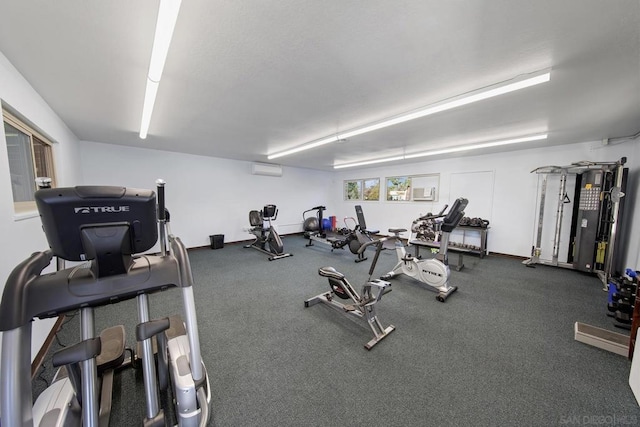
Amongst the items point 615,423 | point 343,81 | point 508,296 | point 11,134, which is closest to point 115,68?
point 11,134

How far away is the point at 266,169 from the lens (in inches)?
270

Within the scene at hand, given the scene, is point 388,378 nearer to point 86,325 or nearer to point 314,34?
point 86,325

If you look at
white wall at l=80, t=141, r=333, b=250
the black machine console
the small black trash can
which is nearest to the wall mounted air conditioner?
white wall at l=80, t=141, r=333, b=250

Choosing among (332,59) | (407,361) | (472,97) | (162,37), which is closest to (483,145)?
(472,97)

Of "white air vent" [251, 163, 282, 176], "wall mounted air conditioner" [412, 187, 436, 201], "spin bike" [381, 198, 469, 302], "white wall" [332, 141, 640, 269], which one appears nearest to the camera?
"spin bike" [381, 198, 469, 302]

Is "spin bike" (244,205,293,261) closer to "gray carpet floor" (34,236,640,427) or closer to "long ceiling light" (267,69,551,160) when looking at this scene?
"gray carpet floor" (34,236,640,427)

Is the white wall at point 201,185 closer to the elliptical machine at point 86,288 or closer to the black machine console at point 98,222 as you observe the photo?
the elliptical machine at point 86,288

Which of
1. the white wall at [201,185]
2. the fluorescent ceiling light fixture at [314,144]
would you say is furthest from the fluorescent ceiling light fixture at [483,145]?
the white wall at [201,185]

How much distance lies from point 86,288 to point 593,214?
676cm

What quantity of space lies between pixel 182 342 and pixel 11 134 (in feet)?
8.76

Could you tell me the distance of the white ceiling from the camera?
4.50ft

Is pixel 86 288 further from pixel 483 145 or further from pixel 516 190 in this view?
pixel 516 190

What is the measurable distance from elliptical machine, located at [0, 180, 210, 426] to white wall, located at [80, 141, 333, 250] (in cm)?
499

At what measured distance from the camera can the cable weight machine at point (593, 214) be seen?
361 cm
